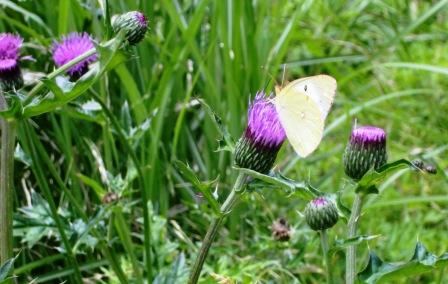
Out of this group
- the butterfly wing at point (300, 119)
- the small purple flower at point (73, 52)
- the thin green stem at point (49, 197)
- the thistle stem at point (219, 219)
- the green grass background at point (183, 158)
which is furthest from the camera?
the green grass background at point (183, 158)

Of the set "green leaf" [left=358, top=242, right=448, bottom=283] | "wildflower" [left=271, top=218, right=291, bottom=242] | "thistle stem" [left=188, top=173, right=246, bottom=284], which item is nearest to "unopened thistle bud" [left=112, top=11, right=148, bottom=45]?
"thistle stem" [left=188, top=173, right=246, bottom=284]

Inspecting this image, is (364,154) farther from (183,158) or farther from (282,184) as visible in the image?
(183,158)

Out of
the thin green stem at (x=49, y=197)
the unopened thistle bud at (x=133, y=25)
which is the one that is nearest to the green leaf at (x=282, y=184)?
the unopened thistle bud at (x=133, y=25)

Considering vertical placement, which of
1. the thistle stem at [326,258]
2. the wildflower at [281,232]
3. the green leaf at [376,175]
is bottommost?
the wildflower at [281,232]

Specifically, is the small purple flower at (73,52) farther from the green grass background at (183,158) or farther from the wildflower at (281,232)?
the wildflower at (281,232)

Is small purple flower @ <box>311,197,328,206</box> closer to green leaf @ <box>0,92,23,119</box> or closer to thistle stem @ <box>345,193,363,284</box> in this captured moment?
thistle stem @ <box>345,193,363,284</box>

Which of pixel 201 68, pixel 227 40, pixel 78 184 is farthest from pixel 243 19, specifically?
pixel 78 184

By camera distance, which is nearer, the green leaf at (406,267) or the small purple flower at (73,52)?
the green leaf at (406,267)

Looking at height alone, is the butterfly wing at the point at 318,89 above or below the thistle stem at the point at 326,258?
above
